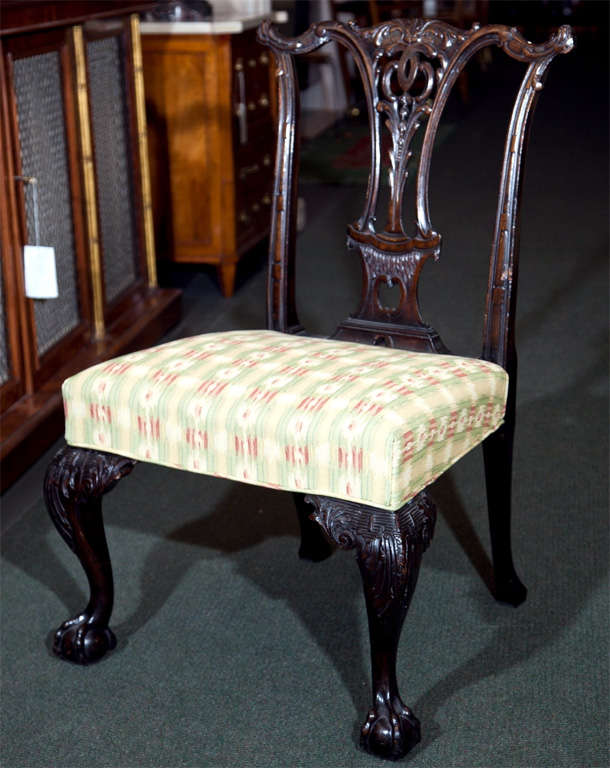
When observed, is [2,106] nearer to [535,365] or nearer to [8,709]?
[8,709]

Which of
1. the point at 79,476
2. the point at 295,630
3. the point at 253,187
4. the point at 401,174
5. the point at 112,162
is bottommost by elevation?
the point at 295,630

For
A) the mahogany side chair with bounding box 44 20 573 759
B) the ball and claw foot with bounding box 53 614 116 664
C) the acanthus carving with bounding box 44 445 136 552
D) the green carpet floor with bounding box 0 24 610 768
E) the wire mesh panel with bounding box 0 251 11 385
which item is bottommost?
the green carpet floor with bounding box 0 24 610 768

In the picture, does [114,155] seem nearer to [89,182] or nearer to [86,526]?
[89,182]

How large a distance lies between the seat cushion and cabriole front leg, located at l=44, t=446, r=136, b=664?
0.11ft

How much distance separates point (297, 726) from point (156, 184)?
263cm

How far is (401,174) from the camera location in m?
1.88

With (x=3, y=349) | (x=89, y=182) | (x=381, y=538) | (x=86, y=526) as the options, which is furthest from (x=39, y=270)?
(x=381, y=538)

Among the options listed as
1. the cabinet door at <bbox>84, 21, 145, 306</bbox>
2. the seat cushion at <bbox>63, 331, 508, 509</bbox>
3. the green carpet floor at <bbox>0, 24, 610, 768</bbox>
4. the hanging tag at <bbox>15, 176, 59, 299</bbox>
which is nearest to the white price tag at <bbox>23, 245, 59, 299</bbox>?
the hanging tag at <bbox>15, 176, 59, 299</bbox>

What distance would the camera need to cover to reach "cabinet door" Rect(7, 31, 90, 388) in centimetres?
260

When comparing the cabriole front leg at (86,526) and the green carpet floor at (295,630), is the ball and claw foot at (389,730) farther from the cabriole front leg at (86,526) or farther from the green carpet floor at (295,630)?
the cabriole front leg at (86,526)

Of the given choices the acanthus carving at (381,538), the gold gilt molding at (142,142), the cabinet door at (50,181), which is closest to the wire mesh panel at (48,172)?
the cabinet door at (50,181)

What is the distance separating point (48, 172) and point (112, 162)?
500mm

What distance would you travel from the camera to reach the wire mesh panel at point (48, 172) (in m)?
2.64

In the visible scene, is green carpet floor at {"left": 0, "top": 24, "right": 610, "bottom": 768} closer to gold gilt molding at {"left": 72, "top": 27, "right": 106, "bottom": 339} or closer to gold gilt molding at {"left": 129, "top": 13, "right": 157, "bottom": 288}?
gold gilt molding at {"left": 72, "top": 27, "right": 106, "bottom": 339}
